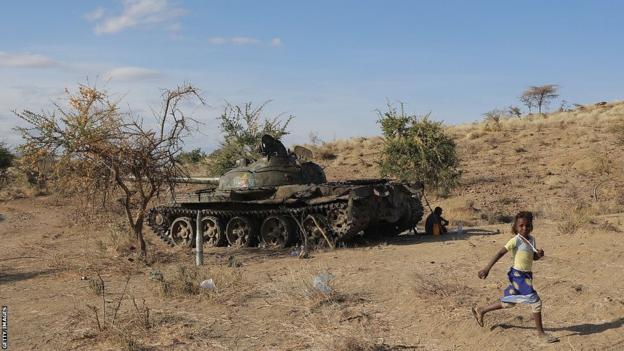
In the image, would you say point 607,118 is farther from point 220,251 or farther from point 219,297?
point 219,297

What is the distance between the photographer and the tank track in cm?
1266

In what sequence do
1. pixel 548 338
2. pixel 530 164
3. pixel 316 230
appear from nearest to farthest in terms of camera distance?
pixel 548 338
pixel 316 230
pixel 530 164

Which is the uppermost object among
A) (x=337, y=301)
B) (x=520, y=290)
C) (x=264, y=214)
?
(x=264, y=214)

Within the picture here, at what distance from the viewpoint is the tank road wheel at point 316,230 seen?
1301cm

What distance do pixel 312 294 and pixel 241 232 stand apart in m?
6.56

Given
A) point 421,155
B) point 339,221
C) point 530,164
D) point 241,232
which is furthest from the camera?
point 530,164

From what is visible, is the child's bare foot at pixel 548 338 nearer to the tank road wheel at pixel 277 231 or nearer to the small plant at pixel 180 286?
the small plant at pixel 180 286

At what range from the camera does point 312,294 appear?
7.80 m

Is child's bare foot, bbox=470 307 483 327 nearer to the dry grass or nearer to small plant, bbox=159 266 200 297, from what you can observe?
the dry grass

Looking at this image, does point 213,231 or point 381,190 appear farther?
point 213,231

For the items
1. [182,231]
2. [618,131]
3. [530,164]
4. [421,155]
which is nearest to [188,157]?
[182,231]

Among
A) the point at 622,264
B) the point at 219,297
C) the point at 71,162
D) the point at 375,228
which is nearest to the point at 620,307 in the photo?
the point at 622,264

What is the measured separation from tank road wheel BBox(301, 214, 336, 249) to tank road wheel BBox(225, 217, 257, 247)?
1.31 m

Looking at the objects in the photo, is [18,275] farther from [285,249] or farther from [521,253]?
[521,253]
